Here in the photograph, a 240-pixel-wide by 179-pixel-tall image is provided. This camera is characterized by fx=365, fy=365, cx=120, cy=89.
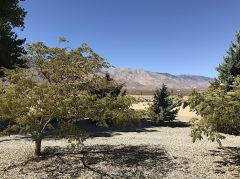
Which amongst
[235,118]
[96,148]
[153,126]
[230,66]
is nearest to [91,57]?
[96,148]

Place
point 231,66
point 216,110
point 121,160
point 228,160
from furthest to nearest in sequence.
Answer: point 231,66
point 228,160
point 121,160
point 216,110

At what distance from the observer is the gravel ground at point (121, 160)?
12461 millimetres

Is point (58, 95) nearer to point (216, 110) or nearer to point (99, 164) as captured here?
point (99, 164)

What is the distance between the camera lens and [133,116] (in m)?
14.3

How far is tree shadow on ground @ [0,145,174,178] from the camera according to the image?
1242 centimetres

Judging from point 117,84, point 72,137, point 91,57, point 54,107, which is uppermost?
point 91,57

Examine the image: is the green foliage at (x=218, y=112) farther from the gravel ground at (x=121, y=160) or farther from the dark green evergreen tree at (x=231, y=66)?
the dark green evergreen tree at (x=231, y=66)

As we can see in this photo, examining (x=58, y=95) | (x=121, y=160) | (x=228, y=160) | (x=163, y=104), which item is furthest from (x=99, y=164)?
(x=163, y=104)

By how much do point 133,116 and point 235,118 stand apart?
3908 millimetres

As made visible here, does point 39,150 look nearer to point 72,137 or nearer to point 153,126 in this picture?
point 72,137

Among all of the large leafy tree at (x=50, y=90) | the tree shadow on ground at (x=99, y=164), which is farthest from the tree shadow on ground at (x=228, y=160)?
the large leafy tree at (x=50, y=90)

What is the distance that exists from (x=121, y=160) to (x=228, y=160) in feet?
14.0

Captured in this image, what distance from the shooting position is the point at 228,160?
14477 mm

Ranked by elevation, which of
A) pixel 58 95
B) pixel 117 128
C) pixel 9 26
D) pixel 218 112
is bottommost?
pixel 117 128
